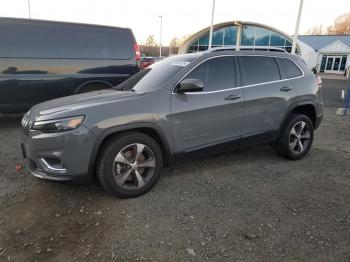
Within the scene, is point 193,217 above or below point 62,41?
below

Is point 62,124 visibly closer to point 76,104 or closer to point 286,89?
point 76,104

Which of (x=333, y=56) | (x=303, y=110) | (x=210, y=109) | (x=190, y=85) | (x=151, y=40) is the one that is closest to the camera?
(x=190, y=85)

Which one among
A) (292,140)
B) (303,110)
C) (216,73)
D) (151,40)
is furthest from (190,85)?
(151,40)

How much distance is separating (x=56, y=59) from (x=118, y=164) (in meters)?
4.19

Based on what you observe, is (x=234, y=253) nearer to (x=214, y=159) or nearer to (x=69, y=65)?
(x=214, y=159)

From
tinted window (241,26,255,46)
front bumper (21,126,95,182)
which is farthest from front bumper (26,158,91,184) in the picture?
tinted window (241,26,255,46)

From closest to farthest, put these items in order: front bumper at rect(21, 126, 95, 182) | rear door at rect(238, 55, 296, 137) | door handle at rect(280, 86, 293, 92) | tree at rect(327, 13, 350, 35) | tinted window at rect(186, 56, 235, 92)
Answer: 1. front bumper at rect(21, 126, 95, 182)
2. tinted window at rect(186, 56, 235, 92)
3. rear door at rect(238, 55, 296, 137)
4. door handle at rect(280, 86, 293, 92)
5. tree at rect(327, 13, 350, 35)

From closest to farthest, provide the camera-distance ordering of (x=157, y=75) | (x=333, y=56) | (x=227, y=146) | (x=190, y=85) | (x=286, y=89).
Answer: (x=190, y=85) → (x=157, y=75) → (x=227, y=146) → (x=286, y=89) → (x=333, y=56)

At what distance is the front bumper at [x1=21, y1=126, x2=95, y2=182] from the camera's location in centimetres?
302

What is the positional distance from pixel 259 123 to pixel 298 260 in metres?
2.21

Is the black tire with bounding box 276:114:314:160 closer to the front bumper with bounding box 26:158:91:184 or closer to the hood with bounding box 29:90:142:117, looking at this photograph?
the hood with bounding box 29:90:142:117

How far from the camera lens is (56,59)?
6449 millimetres

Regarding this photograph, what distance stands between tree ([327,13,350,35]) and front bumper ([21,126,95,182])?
274 ft

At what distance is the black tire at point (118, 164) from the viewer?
10.5 ft
